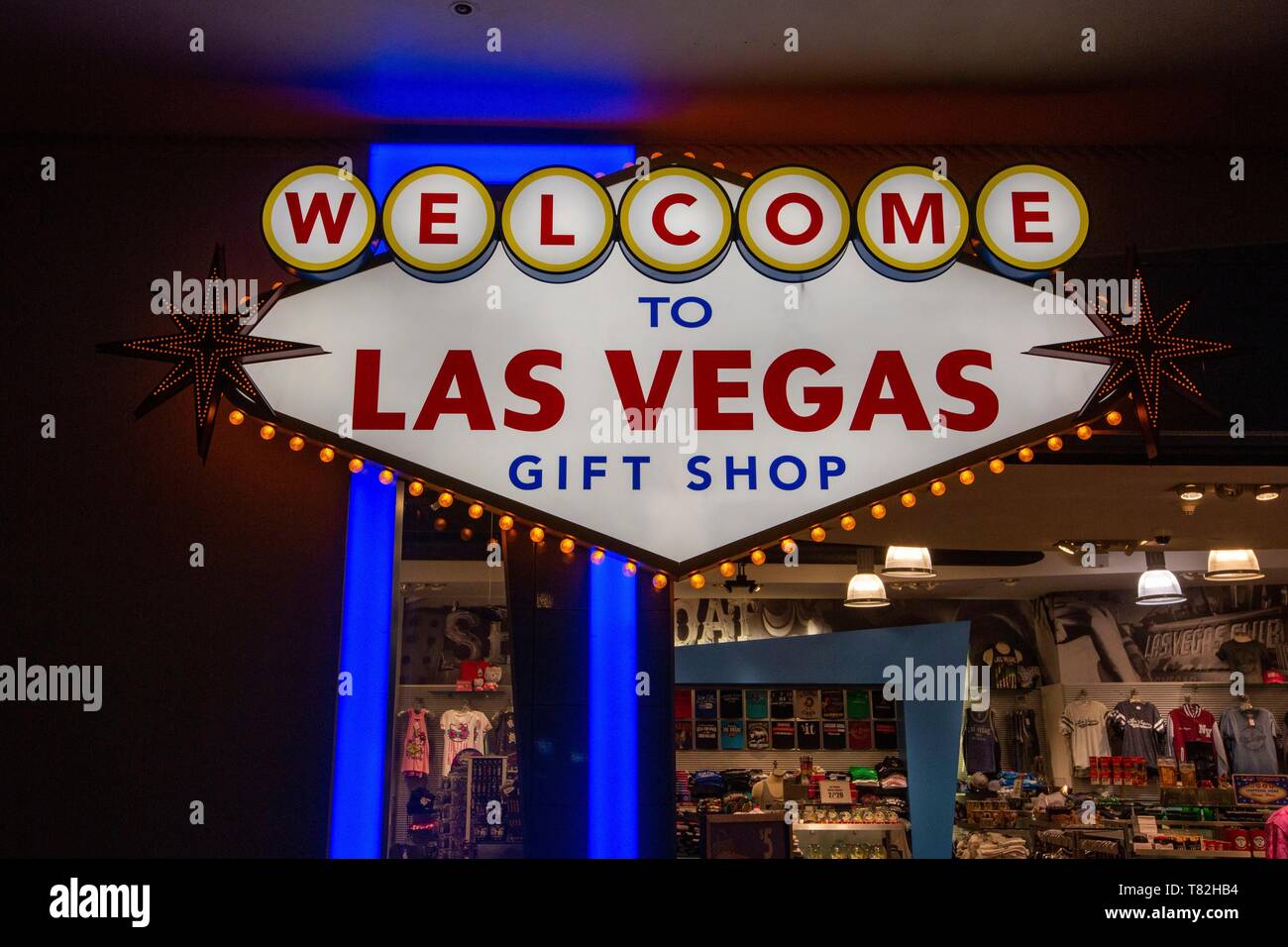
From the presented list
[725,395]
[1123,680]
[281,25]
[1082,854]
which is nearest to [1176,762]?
[1123,680]

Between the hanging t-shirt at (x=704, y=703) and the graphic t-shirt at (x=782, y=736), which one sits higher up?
the hanging t-shirt at (x=704, y=703)

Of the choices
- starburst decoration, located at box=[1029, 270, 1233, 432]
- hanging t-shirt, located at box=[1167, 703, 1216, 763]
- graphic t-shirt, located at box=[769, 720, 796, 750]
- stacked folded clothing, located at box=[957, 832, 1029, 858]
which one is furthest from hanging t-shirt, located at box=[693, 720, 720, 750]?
starburst decoration, located at box=[1029, 270, 1233, 432]

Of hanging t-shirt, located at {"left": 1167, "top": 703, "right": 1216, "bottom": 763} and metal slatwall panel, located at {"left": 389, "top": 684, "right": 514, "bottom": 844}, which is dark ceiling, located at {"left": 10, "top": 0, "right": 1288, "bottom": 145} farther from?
hanging t-shirt, located at {"left": 1167, "top": 703, "right": 1216, "bottom": 763}

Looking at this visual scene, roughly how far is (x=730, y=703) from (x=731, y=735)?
314mm

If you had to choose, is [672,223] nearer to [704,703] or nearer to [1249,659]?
[704,703]

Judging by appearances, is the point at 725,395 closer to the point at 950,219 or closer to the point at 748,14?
the point at 950,219

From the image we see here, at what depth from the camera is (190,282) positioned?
4.52 meters

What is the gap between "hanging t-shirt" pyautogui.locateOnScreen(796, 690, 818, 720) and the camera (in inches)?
432

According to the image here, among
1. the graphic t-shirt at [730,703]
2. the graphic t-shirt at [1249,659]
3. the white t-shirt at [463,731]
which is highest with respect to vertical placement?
the graphic t-shirt at [1249,659]

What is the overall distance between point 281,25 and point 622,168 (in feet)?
4.52

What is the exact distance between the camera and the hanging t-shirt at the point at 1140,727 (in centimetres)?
1068

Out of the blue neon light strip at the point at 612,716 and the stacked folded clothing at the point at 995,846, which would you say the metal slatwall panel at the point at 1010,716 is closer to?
the stacked folded clothing at the point at 995,846

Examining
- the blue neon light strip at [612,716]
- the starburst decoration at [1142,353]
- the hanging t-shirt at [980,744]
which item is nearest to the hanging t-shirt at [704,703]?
the hanging t-shirt at [980,744]

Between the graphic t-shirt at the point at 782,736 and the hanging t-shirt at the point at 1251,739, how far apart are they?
13.7 feet
